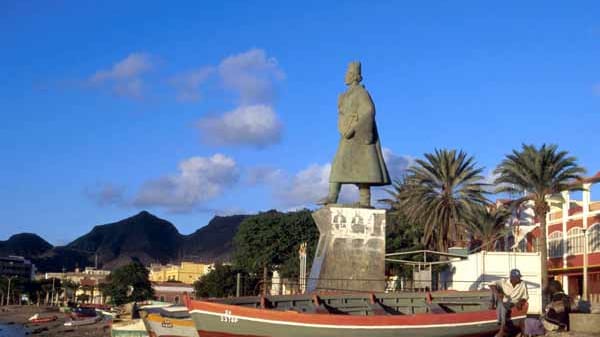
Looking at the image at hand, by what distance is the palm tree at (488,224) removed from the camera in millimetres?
45000

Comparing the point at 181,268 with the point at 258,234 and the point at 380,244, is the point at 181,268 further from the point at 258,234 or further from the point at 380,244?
the point at 380,244

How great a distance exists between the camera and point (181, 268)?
141 m

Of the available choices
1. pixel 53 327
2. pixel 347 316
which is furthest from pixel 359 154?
pixel 53 327

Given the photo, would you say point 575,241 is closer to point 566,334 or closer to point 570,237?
point 570,237

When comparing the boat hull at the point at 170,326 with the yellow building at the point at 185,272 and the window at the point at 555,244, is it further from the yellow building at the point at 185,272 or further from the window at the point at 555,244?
the yellow building at the point at 185,272

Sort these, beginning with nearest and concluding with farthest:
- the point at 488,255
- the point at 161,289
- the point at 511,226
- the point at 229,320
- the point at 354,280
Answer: the point at 229,320, the point at 354,280, the point at 488,255, the point at 511,226, the point at 161,289

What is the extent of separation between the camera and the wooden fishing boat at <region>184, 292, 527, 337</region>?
16484 mm

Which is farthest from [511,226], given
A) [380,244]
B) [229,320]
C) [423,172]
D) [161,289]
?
[161,289]

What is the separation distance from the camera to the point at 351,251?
21156 millimetres

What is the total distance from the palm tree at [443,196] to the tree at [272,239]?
20.2 m

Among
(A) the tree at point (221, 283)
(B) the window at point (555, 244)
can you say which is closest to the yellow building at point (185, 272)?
(A) the tree at point (221, 283)

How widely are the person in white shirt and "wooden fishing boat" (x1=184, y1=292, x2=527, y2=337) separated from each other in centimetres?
122

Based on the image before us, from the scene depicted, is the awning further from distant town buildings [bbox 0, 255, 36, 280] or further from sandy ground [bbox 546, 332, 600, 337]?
distant town buildings [bbox 0, 255, 36, 280]

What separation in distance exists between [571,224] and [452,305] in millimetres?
37674
